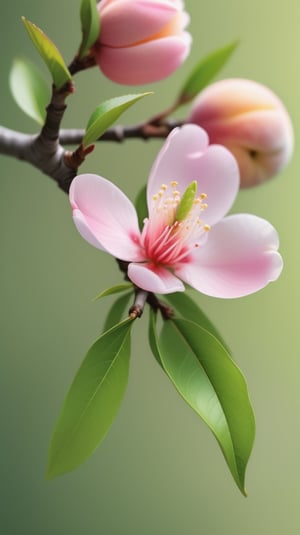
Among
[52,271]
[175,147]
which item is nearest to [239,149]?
[175,147]

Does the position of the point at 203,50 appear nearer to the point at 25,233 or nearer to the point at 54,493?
the point at 25,233

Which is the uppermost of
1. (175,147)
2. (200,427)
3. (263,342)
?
(175,147)

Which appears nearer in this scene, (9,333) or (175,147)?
(175,147)

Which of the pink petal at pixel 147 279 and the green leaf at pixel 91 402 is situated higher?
the pink petal at pixel 147 279

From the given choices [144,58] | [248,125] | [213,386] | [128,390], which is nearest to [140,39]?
[144,58]

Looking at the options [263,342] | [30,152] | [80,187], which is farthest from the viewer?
[263,342]

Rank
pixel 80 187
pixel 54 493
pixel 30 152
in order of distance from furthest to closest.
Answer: pixel 54 493
pixel 30 152
pixel 80 187

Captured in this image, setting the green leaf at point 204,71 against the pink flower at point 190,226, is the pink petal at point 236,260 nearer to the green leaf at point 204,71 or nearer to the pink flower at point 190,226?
the pink flower at point 190,226

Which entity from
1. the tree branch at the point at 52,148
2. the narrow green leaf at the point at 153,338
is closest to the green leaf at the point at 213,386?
the narrow green leaf at the point at 153,338
